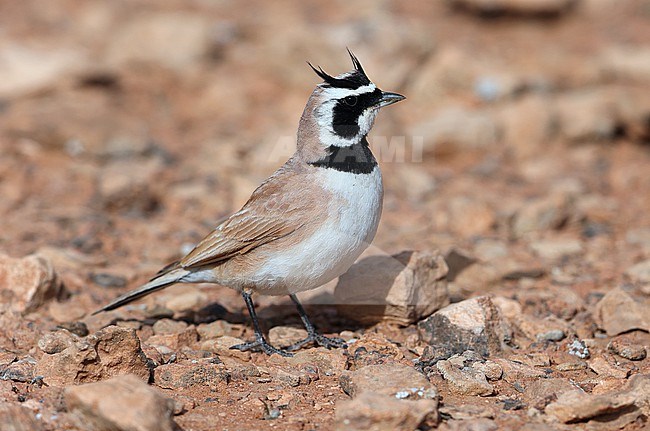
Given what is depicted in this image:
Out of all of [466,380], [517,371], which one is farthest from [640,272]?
[466,380]

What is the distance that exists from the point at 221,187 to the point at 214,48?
401 cm

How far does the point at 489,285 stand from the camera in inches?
292

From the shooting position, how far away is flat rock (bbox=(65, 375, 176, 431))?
4211 millimetres

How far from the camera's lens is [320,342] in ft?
20.1

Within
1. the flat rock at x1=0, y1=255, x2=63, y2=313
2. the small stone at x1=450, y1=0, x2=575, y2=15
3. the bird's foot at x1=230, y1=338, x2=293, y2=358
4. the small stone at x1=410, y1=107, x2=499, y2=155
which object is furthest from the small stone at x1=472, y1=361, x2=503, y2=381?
the small stone at x1=450, y1=0, x2=575, y2=15

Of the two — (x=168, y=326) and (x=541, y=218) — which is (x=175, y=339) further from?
(x=541, y=218)

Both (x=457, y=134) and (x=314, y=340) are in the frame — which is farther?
(x=457, y=134)

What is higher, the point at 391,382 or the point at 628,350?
the point at 391,382

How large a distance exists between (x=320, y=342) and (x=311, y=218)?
1003 millimetres

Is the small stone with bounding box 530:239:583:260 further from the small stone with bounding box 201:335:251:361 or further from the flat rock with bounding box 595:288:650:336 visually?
the small stone with bounding box 201:335:251:361

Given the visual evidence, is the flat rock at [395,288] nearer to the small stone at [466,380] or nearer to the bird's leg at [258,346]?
the bird's leg at [258,346]

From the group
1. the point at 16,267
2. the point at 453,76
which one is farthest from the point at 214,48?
the point at 16,267

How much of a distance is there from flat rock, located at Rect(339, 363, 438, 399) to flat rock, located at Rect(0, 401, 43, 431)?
6.05ft

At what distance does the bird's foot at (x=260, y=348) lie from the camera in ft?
19.6
